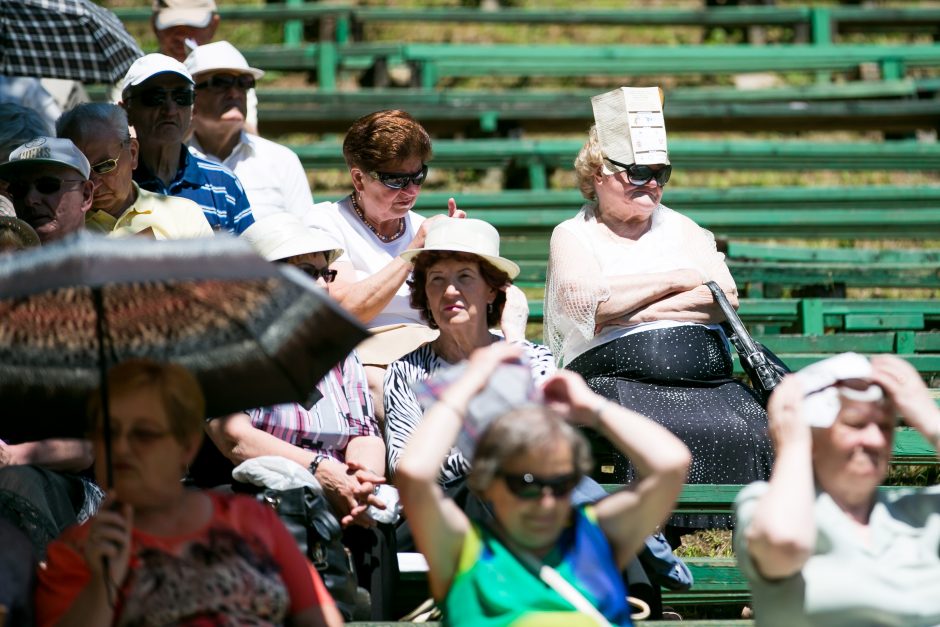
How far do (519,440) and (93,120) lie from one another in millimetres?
2403

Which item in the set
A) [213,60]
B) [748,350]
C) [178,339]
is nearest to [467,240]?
[748,350]

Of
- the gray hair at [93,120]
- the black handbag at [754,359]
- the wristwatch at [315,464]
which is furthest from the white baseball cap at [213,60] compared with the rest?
the wristwatch at [315,464]

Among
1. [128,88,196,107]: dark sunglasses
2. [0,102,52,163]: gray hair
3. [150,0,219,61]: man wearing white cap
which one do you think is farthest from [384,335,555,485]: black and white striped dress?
[150,0,219,61]: man wearing white cap

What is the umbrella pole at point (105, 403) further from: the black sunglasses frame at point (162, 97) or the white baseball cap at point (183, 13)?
the white baseball cap at point (183, 13)

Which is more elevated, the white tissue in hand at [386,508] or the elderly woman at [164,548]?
the elderly woman at [164,548]

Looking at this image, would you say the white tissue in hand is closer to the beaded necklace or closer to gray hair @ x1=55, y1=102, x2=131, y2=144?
the beaded necklace

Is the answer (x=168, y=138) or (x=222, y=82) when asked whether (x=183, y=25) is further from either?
(x=168, y=138)

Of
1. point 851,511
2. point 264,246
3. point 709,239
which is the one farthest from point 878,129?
point 851,511

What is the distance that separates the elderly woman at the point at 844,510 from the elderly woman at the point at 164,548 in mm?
853

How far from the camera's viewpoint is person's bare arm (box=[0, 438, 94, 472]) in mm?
3539

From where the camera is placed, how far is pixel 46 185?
413cm

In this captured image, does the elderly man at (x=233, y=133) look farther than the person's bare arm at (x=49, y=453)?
Yes

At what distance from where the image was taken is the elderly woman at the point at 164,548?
102 inches

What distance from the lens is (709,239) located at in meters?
4.80
